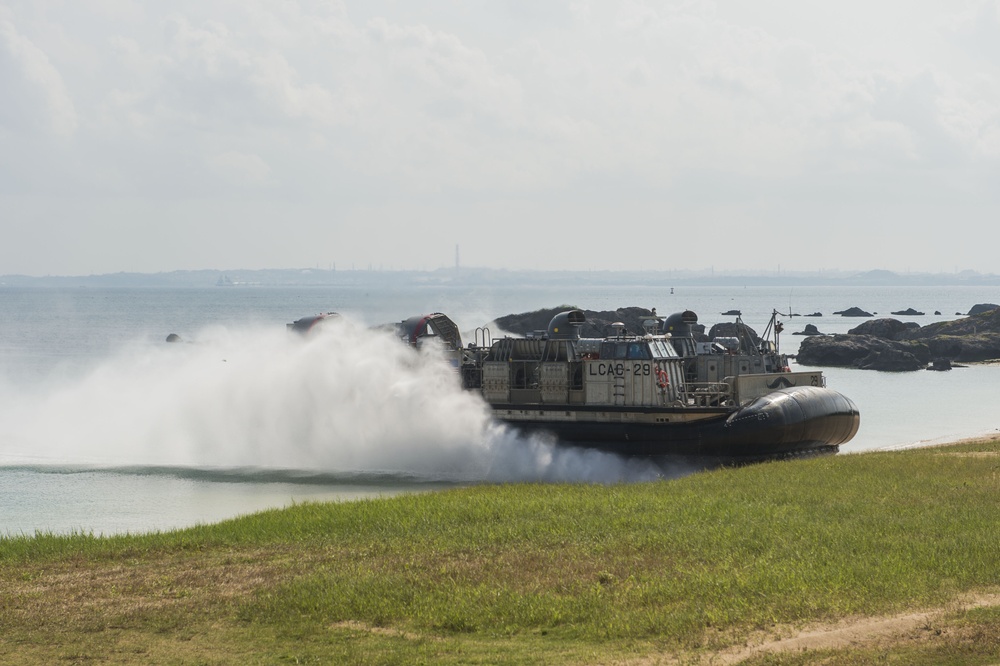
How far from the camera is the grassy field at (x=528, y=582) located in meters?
10.3

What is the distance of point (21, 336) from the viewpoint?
375 ft

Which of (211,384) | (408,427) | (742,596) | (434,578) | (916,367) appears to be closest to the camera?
(742,596)

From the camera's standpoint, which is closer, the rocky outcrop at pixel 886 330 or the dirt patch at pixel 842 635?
the dirt patch at pixel 842 635

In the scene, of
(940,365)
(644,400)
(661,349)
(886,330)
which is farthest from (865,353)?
(644,400)

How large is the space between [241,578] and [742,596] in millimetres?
5731

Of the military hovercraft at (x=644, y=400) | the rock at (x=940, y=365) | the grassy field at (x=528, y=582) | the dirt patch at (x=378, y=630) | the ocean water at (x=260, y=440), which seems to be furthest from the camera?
the rock at (x=940, y=365)

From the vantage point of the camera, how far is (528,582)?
12.4 metres

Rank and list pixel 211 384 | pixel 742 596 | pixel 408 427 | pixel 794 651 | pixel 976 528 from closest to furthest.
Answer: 1. pixel 794 651
2. pixel 742 596
3. pixel 976 528
4. pixel 408 427
5. pixel 211 384

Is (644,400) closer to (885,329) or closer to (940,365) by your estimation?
(940,365)

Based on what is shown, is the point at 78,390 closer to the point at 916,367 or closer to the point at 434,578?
the point at 434,578

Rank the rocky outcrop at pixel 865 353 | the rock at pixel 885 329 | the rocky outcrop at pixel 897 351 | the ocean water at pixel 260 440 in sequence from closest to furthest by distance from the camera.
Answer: the ocean water at pixel 260 440
the rocky outcrop at pixel 865 353
the rocky outcrop at pixel 897 351
the rock at pixel 885 329

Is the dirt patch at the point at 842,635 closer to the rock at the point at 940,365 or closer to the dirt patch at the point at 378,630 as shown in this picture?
the dirt patch at the point at 378,630

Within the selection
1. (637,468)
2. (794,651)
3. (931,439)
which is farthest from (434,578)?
(931,439)

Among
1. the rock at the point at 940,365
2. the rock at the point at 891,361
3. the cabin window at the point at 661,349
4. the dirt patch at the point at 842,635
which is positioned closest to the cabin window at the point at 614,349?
the cabin window at the point at 661,349
